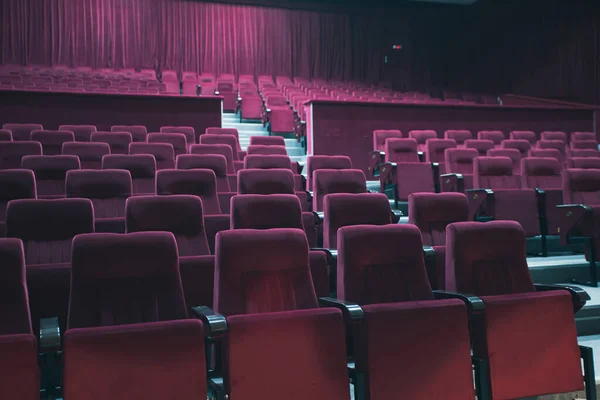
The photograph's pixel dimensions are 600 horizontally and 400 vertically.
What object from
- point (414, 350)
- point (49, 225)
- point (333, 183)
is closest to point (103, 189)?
point (49, 225)

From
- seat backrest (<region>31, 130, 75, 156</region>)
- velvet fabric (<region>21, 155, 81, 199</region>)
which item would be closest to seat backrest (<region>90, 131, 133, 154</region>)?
seat backrest (<region>31, 130, 75, 156</region>)

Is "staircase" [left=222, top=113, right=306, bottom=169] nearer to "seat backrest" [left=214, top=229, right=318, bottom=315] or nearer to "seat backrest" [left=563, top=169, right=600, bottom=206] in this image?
"seat backrest" [left=563, top=169, right=600, bottom=206]

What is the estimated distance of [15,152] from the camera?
53.5 inches

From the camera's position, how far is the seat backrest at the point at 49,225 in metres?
0.83

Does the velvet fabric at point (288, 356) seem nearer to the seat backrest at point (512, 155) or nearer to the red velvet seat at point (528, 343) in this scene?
the red velvet seat at point (528, 343)

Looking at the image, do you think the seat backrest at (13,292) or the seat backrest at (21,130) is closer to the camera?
the seat backrest at (13,292)

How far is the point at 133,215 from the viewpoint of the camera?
85cm

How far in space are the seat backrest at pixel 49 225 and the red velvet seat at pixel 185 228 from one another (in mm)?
71

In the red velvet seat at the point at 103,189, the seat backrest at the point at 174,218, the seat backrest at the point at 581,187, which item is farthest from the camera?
the seat backrest at the point at 581,187

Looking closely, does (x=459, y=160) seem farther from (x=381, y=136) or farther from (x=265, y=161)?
(x=265, y=161)

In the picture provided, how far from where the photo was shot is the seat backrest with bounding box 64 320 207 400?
525 mm

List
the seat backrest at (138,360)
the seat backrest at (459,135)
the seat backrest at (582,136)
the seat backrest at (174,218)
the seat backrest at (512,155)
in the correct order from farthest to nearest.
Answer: the seat backrest at (582,136) < the seat backrest at (459,135) < the seat backrest at (512,155) < the seat backrest at (174,218) < the seat backrest at (138,360)

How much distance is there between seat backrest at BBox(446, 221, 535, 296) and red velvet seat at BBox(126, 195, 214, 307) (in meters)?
0.31

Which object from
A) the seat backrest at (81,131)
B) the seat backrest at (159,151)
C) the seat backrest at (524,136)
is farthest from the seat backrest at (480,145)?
the seat backrest at (81,131)
